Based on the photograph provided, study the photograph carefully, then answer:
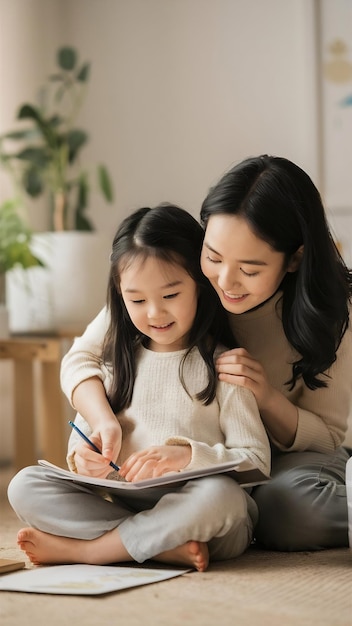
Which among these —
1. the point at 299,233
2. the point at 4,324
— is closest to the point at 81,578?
the point at 299,233

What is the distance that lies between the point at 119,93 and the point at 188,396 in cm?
209

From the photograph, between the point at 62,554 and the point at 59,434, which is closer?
the point at 62,554

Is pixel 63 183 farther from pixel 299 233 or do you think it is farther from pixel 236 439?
pixel 236 439

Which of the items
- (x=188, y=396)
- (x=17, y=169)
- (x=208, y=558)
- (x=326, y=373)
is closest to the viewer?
(x=208, y=558)

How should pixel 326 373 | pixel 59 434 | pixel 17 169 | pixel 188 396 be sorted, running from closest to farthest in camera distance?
pixel 188 396 → pixel 326 373 → pixel 59 434 → pixel 17 169

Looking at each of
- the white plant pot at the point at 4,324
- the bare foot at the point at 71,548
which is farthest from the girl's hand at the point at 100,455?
the white plant pot at the point at 4,324

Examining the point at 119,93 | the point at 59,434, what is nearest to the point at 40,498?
the point at 59,434

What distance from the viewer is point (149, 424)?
1534mm

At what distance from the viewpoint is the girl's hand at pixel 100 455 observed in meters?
1.45

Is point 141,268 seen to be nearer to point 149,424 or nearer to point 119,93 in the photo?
point 149,424

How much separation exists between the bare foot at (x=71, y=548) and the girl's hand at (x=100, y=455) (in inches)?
4.0

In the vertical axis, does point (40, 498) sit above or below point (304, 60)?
below

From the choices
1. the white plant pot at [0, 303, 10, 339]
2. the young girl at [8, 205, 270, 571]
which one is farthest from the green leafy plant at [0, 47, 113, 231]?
the young girl at [8, 205, 270, 571]

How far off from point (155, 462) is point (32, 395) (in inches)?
60.8
